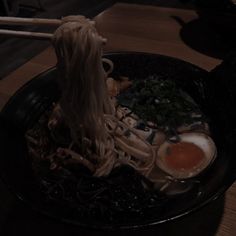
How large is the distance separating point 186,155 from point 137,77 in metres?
0.38

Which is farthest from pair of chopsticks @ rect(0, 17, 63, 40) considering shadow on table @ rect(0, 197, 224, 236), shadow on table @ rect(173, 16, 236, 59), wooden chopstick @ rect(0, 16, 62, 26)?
shadow on table @ rect(173, 16, 236, 59)

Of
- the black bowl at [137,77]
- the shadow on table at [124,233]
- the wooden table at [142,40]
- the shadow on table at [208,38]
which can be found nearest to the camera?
the black bowl at [137,77]

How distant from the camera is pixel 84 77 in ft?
3.16

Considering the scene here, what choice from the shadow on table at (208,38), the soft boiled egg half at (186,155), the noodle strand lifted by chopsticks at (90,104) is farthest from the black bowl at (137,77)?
the shadow on table at (208,38)

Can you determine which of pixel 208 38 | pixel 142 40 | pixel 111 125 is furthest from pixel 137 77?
pixel 208 38

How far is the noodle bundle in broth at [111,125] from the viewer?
94cm

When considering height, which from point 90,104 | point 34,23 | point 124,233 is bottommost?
point 124,233

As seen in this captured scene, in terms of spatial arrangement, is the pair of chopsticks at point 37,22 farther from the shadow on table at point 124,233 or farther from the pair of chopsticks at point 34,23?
the shadow on table at point 124,233

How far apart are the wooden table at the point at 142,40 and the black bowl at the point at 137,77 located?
0.46 ft

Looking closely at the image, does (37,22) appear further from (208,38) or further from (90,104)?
(208,38)

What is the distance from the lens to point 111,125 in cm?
110

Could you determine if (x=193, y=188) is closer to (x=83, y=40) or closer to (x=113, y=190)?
(x=113, y=190)

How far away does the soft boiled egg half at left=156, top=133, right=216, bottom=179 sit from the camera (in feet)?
3.27

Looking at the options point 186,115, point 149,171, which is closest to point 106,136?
point 149,171
